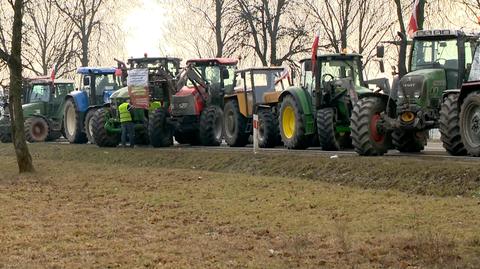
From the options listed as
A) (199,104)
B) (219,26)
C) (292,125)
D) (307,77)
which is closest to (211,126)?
(199,104)

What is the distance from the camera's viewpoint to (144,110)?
26.6m

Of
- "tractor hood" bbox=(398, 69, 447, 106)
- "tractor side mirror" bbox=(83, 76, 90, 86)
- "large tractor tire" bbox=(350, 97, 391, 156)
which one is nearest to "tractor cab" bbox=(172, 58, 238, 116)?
"tractor side mirror" bbox=(83, 76, 90, 86)

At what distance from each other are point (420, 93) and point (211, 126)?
1001 centimetres

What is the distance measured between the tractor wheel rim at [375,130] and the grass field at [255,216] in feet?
2.59

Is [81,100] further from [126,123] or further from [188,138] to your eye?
[188,138]

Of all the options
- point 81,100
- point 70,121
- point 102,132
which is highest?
point 81,100

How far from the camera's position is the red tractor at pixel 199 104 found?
982 inches

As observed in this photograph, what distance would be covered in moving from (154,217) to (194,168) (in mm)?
8167

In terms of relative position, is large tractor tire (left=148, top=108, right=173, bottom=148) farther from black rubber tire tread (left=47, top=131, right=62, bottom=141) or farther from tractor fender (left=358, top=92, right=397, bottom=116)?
black rubber tire tread (left=47, top=131, right=62, bottom=141)

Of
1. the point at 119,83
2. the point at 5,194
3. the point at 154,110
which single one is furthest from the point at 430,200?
the point at 119,83

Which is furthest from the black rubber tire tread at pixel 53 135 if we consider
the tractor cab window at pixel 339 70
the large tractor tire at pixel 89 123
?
the tractor cab window at pixel 339 70

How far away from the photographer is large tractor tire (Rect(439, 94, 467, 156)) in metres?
14.6

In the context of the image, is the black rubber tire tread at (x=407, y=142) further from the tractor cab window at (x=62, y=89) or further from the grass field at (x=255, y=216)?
the tractor cab window at (x=62, y=89)

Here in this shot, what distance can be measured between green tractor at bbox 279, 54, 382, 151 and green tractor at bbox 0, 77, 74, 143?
1660 centimetres
